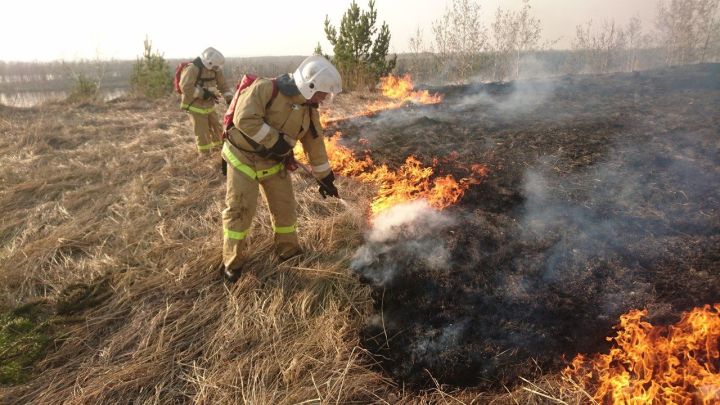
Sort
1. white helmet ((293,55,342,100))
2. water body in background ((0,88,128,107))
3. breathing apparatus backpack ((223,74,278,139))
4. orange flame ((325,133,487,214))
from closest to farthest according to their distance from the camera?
white helmet ((293,55,342,100)) → breathing apparatus backpack ((223,74,278,139)) → orange flame ((325,133,487,214)) → water body in background ((0,88,128,107))

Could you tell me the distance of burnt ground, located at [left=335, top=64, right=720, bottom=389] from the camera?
282 cm

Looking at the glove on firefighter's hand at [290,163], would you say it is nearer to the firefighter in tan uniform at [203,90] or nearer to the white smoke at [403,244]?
the white smoke at [403,244]

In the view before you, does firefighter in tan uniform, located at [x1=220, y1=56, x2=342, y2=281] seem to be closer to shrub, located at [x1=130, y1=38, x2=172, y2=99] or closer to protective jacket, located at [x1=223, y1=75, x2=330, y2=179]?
protective jacket, located at [x1=223, y1=75, x2=330, y2=179]

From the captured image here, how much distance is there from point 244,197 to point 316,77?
128 cm

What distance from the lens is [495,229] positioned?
12.8ft

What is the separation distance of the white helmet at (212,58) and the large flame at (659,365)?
7093 millimetres

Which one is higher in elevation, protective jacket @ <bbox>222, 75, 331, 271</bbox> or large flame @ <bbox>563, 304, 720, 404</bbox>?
protective jacket @ <bbox>222, 75, 331, 271</bbox>

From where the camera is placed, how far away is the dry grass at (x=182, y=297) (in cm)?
269

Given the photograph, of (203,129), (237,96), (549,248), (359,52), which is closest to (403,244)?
(549,248)

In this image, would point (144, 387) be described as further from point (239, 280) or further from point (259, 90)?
point (259, 90)

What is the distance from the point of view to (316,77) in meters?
3.30

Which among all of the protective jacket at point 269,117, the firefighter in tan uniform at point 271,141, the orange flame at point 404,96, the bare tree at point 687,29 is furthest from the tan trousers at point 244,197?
the bare tree at point 687,29

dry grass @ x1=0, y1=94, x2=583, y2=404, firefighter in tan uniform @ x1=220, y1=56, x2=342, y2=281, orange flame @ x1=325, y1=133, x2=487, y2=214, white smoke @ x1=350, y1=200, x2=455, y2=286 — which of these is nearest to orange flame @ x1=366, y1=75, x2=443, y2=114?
orange flame @ x1=325, y1=133, x2=487, y2=214

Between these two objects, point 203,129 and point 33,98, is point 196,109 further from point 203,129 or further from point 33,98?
point 33,98
